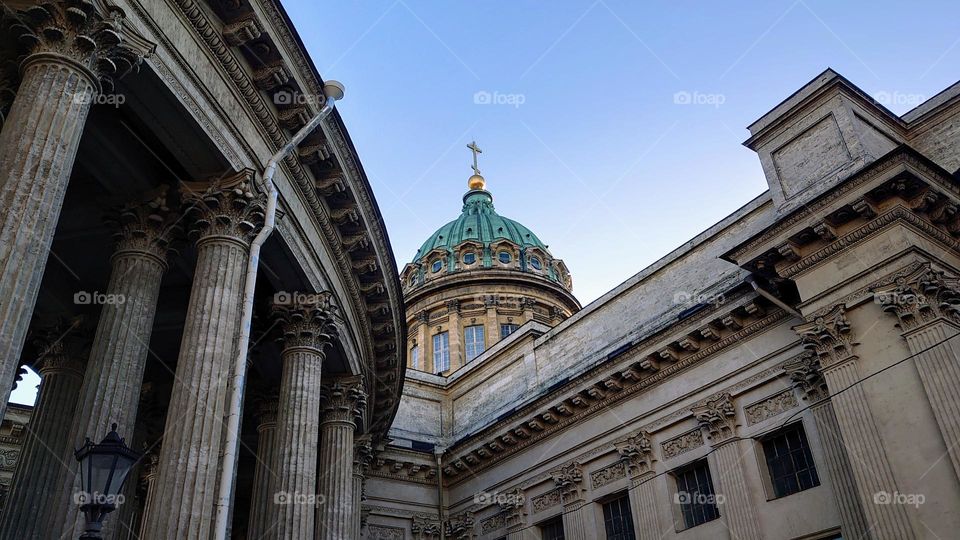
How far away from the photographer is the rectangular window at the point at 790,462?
1762 centimetres

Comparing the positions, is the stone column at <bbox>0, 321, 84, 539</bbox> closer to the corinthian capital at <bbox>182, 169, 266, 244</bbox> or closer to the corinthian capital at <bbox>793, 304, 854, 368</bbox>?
the corinthian capital at <bbox>182, 169, 266, 244</bbox>

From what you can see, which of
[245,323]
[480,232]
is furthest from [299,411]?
[480,232]

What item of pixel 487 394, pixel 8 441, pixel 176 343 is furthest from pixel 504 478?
pixel 8 441

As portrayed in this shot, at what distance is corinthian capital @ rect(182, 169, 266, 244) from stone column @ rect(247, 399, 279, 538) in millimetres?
4610

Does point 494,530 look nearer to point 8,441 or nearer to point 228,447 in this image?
point 8,441

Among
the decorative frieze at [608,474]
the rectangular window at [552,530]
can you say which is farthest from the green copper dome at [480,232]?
the decorative frieze at [608,474]

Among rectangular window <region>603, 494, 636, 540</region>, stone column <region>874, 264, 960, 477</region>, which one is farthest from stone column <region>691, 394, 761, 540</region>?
stone column <region>874, 264, 960, 477</region>

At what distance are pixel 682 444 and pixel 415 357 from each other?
80.5ft

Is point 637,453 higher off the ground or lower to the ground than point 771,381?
lower

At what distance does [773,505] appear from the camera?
17938 mm

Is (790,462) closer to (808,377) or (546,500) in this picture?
(808,377)

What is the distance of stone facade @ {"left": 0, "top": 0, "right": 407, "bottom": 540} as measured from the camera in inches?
340

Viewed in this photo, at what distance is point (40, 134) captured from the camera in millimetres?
8141

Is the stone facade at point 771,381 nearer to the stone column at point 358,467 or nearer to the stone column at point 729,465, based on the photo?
the stone column at point 729,465
